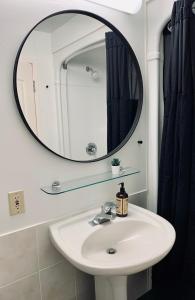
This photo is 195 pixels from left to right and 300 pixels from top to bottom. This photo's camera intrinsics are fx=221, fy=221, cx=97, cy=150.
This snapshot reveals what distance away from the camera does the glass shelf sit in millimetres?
1075

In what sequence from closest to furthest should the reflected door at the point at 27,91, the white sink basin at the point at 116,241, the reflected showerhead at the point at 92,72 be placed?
the white sink basin at the point at 116,241 → the reflected door at the point at 27,91 → the reflected showerhead at the point at 92,72

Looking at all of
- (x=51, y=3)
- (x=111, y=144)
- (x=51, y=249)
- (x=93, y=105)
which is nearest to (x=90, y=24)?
(x=51, y=3)

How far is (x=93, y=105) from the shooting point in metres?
1.25

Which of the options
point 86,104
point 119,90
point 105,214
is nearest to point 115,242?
point 105,214

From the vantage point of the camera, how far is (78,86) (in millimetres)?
1180

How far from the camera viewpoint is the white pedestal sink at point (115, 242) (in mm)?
941

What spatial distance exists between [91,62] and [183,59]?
1.62 feet

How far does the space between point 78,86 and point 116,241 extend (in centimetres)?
87

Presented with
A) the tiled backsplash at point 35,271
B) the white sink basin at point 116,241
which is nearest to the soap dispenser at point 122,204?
the white sink basin at point 116,241

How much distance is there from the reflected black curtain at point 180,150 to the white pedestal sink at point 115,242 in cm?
19

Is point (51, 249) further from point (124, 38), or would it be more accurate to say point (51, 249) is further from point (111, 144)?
point (124, 38)

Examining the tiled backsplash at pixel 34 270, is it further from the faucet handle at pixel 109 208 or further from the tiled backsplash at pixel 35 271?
the faucet handle at pixel 109 208

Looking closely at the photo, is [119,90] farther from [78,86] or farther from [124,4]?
[124,4]

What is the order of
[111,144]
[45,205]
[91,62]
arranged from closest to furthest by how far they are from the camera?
[45,205] < [91,62] < [111,144]
